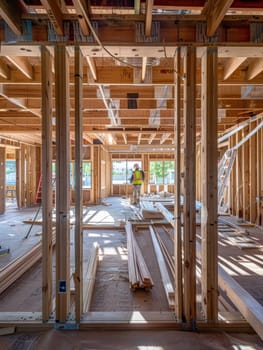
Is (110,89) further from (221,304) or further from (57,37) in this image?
(221,304)

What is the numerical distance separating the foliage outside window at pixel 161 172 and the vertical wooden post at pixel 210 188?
38.5 feet

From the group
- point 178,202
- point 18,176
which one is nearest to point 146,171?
point 18,176

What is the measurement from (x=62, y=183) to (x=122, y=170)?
12035mm

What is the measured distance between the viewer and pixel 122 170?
1418cm

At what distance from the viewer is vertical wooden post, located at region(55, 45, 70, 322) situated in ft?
6.98

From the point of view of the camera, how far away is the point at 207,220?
85.3 inches

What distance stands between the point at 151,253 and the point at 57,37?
3.54 m

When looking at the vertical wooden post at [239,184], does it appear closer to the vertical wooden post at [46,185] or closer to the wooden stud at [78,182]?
the wooden stud at [78,182]

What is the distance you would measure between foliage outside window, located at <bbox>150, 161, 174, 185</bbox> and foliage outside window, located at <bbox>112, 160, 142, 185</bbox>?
0.89 m

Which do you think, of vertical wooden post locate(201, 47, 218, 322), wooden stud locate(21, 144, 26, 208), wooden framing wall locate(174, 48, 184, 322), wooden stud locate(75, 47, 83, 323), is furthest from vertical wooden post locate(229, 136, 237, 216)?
wooden stud locate(21, 144, 26, 208)

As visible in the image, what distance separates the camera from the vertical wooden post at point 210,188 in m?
2.13

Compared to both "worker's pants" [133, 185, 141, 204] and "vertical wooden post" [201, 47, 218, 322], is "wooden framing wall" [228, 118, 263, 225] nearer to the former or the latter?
"worker's pants" [133, 185, 141, 204]

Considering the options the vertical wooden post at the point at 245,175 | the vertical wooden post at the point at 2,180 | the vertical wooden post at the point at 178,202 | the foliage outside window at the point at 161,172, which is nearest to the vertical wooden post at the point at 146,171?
the foliage outside window at the point at 161,172

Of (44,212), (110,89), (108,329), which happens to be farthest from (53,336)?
(110,89)
